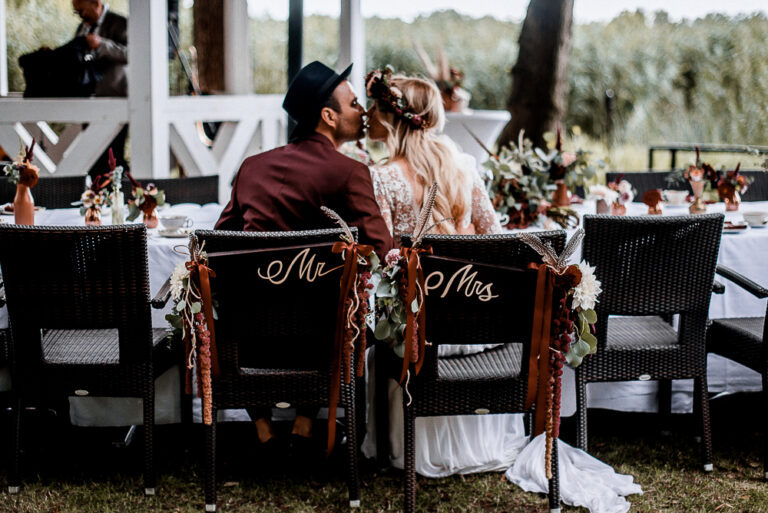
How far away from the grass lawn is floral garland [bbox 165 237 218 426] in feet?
1.78

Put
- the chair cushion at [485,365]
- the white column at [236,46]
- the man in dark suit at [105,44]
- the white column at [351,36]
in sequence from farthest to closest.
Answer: the white column at [236,46]
the white column at [351,36]
the man in dark suit at [105,44]
the chair cushion at [485,365]

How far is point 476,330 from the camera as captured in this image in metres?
2.92

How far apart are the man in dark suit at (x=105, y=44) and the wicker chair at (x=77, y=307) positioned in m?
3.99

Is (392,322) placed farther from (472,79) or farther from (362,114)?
(472,79)

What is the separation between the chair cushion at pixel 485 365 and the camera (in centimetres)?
313

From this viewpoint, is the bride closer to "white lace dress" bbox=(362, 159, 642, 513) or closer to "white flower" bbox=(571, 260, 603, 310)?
"white lace dress" bbox=(362, 159, 642, 513)

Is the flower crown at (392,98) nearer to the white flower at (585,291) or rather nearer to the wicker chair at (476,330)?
the wicker chair at (476,330)

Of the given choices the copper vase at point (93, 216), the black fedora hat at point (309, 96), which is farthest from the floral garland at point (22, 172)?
the black fedora hat at point (309, 96)

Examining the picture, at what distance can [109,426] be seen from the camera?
12.4 ft

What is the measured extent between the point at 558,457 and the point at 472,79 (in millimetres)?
15157

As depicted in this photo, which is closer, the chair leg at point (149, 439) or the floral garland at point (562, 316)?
the floral garland at point (562, 316)

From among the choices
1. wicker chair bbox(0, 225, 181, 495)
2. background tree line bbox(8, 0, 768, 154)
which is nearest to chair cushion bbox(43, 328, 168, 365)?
wicker chair bbox(0, 225, 181, 495)

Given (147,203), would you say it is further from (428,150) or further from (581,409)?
(581,409)

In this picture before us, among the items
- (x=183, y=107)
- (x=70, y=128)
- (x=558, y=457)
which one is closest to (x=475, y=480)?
(x=558, y=457)
